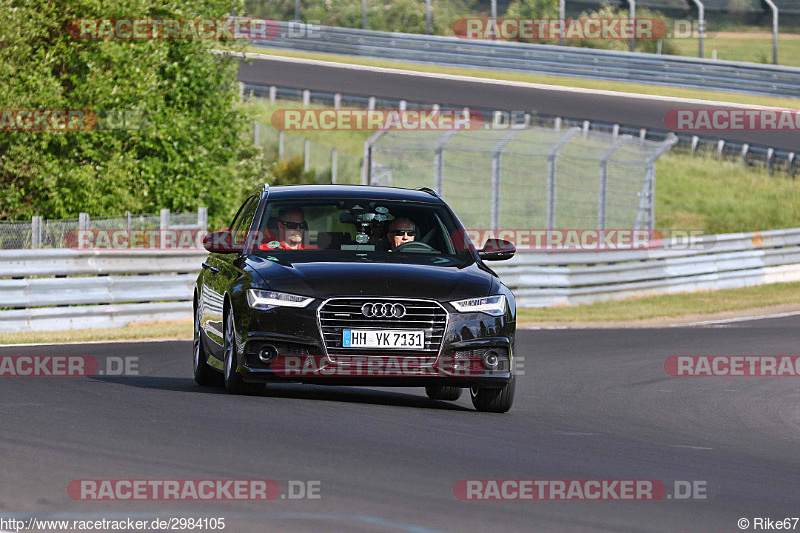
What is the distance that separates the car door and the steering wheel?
3.95 feet

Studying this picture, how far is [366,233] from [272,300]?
4.43ft

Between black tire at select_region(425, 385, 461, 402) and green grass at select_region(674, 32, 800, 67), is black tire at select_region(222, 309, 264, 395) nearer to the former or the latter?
black tire at select_region(425, 385, 461, 402)

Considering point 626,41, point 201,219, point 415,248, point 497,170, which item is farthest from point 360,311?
point 626,41

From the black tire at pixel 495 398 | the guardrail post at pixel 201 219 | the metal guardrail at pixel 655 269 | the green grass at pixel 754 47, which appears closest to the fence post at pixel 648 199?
the metal guardrail at pixel 655 269

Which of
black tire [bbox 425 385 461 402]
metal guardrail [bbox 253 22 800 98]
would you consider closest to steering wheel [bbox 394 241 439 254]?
black tire [bbox 425 385 461 402]

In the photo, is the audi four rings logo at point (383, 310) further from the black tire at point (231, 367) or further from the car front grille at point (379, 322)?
the black tire at point (231, 367)

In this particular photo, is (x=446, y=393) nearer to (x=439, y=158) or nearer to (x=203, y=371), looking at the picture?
(x=203, y=371)

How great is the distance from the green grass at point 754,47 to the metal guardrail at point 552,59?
95 cm

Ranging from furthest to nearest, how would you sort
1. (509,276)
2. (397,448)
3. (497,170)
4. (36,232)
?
1. (497,170)
2. (509,276)
3. (36,232)
4. (397,448)

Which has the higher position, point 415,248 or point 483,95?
point 415,248

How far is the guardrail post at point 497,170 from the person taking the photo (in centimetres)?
2512

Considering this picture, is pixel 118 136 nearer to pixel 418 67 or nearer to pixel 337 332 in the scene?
pixel 337 332

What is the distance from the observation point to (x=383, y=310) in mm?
9594

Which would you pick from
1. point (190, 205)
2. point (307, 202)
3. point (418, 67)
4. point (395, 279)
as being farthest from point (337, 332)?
point (418, 67)
